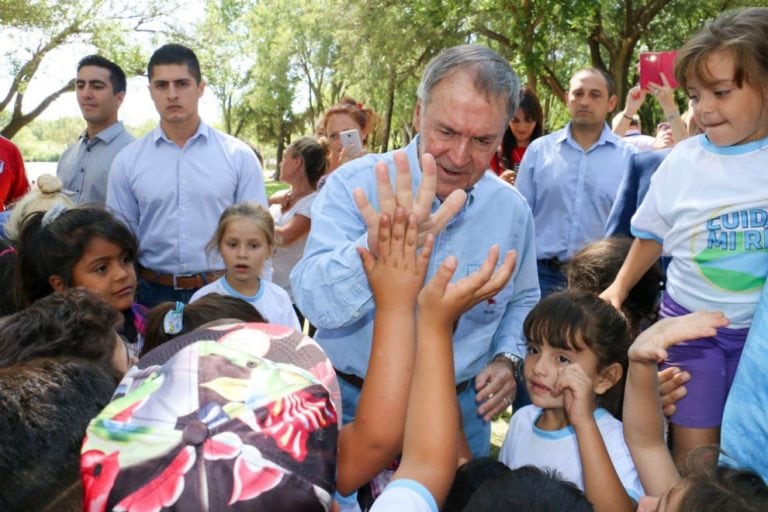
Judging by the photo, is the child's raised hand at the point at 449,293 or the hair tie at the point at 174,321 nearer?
the child's raised hand at the point at 449,293

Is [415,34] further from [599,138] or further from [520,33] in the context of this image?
[599,138]

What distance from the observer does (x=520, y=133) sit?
580cm

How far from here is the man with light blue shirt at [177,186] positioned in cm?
451

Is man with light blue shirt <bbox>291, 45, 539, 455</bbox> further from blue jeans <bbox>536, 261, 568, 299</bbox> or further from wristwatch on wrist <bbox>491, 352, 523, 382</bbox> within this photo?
blue jeans <bbox>536, 261, 568, 299</bbox>

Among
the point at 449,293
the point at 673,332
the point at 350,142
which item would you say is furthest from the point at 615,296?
the point at 350,142

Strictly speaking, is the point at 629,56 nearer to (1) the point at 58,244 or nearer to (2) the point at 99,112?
(2) the point at 99,112

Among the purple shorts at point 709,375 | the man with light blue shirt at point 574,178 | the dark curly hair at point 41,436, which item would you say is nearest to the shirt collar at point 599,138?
the man with light blue shirt at point 574,178

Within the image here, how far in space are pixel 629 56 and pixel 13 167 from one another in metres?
19.1

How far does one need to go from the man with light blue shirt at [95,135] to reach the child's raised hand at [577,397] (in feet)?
13.1

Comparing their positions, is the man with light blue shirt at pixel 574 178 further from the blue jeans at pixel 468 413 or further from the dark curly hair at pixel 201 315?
the dark curly hair at pixel 201 315

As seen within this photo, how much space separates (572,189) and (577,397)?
2829 millimetres

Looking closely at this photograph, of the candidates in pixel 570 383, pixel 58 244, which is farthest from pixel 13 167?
pixel 570 383

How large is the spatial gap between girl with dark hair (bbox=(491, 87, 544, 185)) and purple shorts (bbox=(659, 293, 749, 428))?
123 inches

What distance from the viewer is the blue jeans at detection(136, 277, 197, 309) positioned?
179 inches
